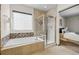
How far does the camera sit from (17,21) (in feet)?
5.07

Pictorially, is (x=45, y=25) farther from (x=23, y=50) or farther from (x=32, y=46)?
(x=23, y=50)

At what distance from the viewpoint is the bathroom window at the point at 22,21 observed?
154cm

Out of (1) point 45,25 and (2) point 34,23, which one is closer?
(2) point 34,23

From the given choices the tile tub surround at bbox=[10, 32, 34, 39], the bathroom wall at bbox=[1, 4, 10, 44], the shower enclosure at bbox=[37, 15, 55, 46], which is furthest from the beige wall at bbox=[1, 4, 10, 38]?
the shower enclosure at bbox=[37, 15, 55, 46]

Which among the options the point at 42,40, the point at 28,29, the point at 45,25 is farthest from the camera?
the point at 45,25

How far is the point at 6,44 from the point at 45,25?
104cm

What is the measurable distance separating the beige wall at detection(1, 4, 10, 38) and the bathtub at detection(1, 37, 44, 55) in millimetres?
187

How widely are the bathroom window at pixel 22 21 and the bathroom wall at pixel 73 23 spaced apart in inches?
28.7

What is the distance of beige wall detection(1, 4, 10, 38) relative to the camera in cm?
146

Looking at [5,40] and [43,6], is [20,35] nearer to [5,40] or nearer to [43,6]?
[5,40]

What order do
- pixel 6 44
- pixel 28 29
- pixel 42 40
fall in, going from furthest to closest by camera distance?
pixel 42 40 → pixel 28 29 → pixel 6 44

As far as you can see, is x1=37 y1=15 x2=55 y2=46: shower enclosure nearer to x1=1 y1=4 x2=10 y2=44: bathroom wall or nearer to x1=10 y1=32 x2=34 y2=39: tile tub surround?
x1=10 y1=32 x2=34 y2=39: tile tub surround
